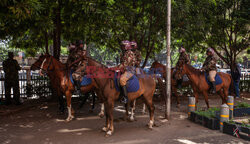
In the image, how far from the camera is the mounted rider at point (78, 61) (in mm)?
5984

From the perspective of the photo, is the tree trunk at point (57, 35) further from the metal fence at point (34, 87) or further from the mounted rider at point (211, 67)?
the mounted rider at point (211, 67)

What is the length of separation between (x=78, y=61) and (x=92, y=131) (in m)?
2.43

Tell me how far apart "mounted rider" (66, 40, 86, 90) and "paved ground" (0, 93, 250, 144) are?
173 centimetres

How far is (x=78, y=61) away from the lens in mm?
6379

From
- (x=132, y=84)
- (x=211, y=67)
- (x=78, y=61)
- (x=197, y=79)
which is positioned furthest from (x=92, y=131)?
(x=211, y=67)

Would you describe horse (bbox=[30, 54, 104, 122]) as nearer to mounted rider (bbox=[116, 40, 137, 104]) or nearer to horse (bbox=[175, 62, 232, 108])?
mounted rider (bbox=[116, 40, 137, 104])

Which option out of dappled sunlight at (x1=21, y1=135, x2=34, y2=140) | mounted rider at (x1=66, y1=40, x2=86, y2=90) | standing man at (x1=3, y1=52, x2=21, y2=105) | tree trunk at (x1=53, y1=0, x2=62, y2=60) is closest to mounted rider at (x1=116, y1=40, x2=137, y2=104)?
mounted rider at (x1=66, y1=40, x2=86, y2=90)

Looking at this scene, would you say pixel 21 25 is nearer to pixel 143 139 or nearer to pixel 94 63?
pixel 94 63

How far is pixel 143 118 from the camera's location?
26.5 feet

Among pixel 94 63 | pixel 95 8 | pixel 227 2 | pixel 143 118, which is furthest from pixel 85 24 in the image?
pixel 227 2

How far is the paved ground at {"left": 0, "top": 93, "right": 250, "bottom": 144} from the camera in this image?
18.6 feet

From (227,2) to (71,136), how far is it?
1201cm

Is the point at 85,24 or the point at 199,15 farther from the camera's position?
the point at 199,15

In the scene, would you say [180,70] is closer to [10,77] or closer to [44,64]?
[44,64]
